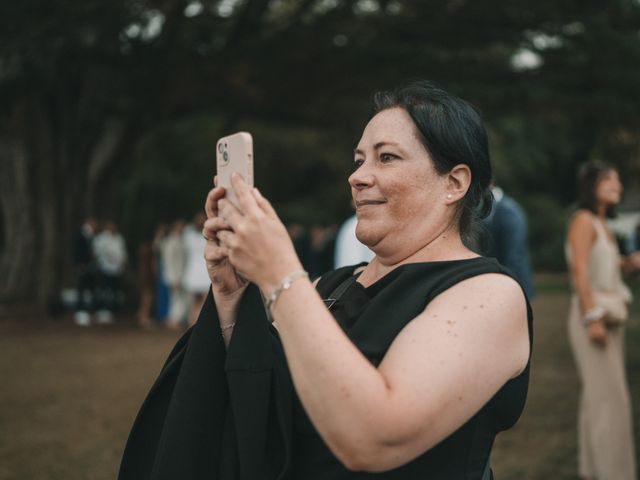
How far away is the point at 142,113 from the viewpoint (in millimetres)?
15742

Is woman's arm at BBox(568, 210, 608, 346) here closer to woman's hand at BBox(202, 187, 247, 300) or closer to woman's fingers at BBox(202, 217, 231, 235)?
woman's hand at BBox(202, 187, 247, 300)

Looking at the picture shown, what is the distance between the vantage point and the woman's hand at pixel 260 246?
1.53 m

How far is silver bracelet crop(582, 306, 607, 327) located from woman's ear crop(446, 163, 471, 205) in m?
3.60

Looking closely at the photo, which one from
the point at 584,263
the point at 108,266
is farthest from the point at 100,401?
the point at 108,266

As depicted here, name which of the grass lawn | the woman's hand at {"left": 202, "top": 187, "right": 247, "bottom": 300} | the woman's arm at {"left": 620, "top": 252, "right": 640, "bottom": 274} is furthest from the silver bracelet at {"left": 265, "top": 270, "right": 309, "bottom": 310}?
the woman's arm at {"left": 620, "top": 252, "right": 640, "bottom": 274}

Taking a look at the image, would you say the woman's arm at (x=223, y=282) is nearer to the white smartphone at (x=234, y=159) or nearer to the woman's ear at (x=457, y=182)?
the white smartphone at (x=234, y=159)

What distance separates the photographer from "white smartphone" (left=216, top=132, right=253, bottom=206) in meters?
1.65

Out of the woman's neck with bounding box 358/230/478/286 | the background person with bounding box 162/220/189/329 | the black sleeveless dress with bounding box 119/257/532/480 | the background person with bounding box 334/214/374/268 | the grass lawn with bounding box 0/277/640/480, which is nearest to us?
the black sleeveless dress with bounding box 119/257/532/480

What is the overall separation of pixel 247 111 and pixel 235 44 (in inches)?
147

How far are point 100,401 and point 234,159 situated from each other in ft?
23.3

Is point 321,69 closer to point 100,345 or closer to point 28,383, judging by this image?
point 100,345

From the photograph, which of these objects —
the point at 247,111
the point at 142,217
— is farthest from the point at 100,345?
the point at 142,217

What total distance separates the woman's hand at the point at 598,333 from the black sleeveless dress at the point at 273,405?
11.6 feet

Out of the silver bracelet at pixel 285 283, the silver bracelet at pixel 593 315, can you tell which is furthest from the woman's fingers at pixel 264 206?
the silver bracelet at pixel 593 315
